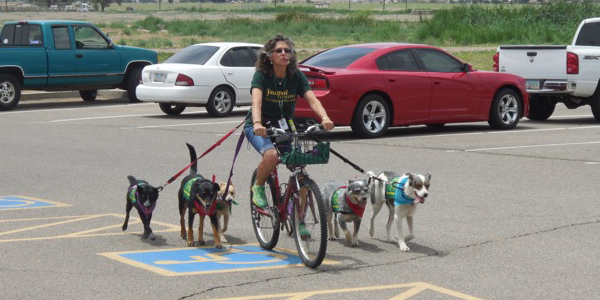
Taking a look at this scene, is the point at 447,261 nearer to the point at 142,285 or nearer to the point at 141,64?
the point at 142,285

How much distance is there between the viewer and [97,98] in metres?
26.0

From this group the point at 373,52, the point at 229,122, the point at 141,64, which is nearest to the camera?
the point at 373,52

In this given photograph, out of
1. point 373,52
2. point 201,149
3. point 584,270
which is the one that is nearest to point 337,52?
point 373,52

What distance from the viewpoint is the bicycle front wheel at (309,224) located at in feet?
23.9

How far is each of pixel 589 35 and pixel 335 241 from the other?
1293cm

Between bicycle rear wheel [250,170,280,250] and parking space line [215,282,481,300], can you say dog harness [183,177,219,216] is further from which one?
parking space line [215,282,481,300]

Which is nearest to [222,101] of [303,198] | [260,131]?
[303,198]

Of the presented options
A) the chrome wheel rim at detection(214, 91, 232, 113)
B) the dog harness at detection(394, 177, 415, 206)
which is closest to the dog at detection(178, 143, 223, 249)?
the dog harness at detection(394, 177, 415, 206)

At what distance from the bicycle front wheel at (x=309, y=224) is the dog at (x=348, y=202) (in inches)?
19.2

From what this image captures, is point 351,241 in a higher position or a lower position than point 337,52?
lower

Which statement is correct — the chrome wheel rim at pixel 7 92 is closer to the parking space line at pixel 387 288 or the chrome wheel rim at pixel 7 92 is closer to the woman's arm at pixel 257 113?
the woman's arm at pixel 257 113

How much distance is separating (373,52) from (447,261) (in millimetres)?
9032

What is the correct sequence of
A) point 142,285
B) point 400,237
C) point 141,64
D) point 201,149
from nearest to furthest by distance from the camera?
point 142,285 → point 400,237 → point 201,149 → point 141,64

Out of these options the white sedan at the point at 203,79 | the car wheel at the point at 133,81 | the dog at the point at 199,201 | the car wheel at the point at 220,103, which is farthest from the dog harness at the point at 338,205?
the car wheel at the point at 133,81
